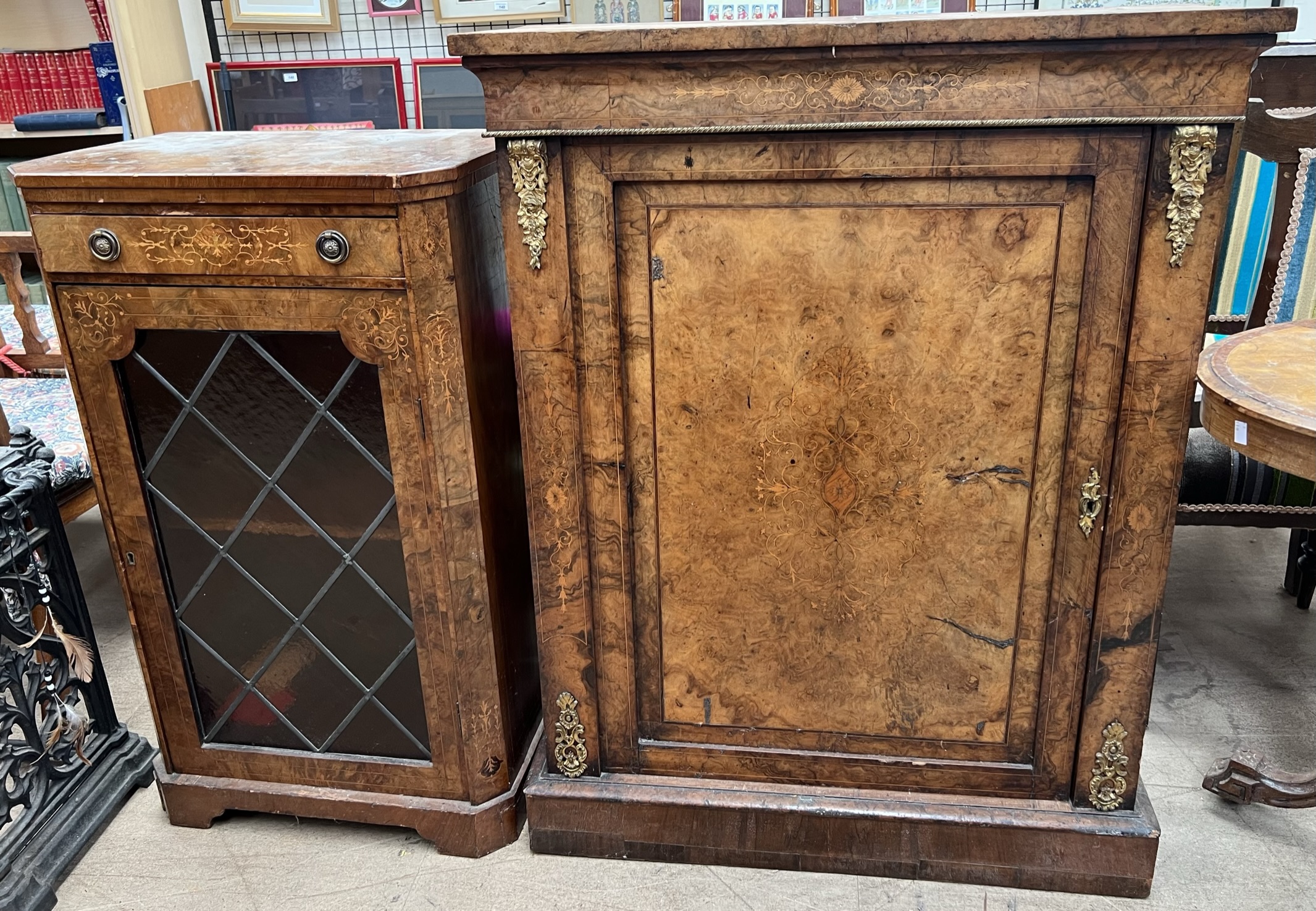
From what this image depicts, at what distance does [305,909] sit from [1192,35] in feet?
6.15

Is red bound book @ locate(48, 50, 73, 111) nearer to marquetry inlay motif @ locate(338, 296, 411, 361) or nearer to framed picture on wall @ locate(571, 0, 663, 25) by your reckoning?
framed picture on wall @ locate(571, 0, 663, 25)

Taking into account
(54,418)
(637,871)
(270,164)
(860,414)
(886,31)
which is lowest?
(637,871)

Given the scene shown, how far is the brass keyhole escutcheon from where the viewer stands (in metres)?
1.48

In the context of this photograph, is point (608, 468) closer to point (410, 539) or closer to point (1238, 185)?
point (410, 539)

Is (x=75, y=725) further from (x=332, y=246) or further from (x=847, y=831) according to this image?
(x=847, y=831)

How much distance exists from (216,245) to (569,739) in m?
1.00

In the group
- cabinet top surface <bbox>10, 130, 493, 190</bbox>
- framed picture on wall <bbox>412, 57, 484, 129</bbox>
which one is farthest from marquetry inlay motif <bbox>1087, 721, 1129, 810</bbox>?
framed picture on wall <bbox>412, 57, 484, 129</bbox>

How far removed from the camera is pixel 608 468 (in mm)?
1584

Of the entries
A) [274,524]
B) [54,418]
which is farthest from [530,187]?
[54,418]

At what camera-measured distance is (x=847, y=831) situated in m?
1.72

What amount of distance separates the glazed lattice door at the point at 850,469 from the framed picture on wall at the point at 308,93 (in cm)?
186

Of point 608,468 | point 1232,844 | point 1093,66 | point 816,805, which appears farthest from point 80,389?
point 1232,844

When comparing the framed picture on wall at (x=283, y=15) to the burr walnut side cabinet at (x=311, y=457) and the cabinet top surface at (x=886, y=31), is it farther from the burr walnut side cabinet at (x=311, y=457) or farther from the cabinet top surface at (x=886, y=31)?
the cabinet top surface at (x=886, y=31)

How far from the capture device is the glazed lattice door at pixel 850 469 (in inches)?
55.5
